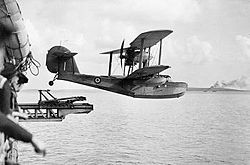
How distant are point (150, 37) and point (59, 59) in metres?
4.91

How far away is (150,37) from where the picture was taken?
2014 centimetres

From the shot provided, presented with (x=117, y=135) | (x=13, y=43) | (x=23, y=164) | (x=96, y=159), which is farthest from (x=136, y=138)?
(x=13, y=43)

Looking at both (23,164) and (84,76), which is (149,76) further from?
(23,164)

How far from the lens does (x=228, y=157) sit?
35.7 meters

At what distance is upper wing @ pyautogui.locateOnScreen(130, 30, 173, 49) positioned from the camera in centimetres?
1924

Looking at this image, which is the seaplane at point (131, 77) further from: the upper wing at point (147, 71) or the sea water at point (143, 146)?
the sea water at point (143, 146)

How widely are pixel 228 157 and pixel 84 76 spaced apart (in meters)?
19.7

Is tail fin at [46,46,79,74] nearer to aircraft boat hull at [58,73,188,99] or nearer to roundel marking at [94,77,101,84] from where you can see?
aircraft boat hull at [58,73,188,99]

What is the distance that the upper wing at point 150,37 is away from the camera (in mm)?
19242

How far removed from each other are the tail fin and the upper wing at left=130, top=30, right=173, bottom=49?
348 centimetres

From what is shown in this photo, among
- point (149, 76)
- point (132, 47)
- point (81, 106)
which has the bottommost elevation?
point (81, 106)

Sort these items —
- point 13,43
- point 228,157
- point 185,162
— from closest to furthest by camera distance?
point 13,43 < point 185,162 < point 228,157

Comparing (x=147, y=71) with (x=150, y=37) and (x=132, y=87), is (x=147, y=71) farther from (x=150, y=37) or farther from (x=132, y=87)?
(x=132, y=87)

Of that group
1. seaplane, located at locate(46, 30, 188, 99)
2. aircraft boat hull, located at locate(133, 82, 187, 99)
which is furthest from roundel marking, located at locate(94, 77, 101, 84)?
aircraft boat hull, located at locate(133, 82, 187, 99)
